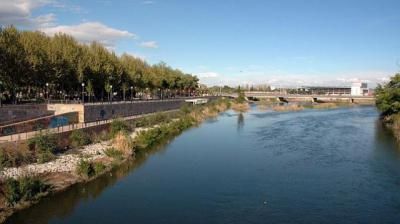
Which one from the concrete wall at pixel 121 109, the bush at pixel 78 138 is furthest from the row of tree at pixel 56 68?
the bush at pixel 78 138

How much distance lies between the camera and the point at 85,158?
2825cm

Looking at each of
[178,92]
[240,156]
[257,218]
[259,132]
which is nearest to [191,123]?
[259,132]

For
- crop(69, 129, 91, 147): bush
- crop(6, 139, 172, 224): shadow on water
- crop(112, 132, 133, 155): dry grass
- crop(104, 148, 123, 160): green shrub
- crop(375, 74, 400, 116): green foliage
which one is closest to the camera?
crop(6, 139, 172, 224): shadow on water

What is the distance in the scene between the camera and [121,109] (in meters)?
50.0

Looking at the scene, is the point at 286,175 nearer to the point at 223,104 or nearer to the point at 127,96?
the point at 127,96

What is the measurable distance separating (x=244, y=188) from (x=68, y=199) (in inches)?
351

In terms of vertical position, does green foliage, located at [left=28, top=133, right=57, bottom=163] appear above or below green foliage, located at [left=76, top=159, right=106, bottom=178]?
above

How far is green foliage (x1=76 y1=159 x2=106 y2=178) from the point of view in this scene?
82.3 ft

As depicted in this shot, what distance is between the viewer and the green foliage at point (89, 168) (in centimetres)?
2509

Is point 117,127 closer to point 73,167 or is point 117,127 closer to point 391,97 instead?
point 73,167

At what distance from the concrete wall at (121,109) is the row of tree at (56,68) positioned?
4225 mm

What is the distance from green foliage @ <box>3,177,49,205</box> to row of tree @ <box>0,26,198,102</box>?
2224 centimetres

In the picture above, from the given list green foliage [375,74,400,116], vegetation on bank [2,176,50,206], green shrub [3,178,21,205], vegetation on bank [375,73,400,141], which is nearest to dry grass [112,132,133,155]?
vegetation on bank [2,176,50,206]

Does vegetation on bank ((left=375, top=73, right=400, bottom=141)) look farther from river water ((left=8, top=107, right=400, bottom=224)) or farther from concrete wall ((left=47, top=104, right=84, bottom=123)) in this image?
concrete wall ((left=47, top=104, right=84, bottom=123))
